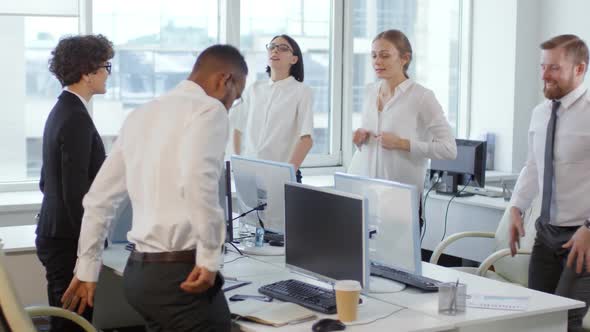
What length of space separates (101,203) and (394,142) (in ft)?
5.18

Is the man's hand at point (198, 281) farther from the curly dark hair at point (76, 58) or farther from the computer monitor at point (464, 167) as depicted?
the computer monitor at point (464, 167)

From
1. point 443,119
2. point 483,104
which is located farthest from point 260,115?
point 483,104

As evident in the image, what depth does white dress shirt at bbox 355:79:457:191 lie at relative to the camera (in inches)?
154

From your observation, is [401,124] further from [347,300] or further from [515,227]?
[347,300]

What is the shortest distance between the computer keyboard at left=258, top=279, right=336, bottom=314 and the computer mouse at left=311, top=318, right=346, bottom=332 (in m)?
0.15

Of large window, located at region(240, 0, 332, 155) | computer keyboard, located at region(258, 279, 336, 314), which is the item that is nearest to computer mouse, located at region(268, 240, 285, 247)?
computer keyboard, located at region(258, 279, 336, 314)

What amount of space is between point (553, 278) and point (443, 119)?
3.17ft

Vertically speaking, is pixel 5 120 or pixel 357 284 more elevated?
pixel 5 120

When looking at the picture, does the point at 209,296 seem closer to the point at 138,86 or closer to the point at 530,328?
the point at 530,328

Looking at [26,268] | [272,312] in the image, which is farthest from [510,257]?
[26,268]

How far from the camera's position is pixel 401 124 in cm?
392

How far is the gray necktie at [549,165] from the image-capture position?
3242 mm

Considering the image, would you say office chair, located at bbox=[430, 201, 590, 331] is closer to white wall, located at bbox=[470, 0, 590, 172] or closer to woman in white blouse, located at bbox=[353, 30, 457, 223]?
woman in white blouse, located at bbox=[353, 30, 457, 223]

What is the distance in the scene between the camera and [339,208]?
2.88m
